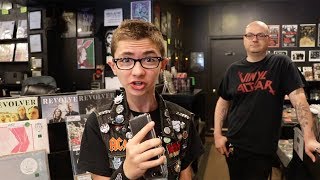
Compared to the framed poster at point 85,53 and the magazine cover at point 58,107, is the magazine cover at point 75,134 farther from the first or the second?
the framed poster at point 85,53

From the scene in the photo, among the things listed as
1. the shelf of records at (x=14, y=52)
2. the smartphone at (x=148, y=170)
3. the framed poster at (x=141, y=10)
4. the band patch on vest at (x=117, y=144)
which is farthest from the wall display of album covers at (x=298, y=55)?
the smartphone at (x=148, y=170)

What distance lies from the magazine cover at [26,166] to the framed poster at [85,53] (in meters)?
3.04

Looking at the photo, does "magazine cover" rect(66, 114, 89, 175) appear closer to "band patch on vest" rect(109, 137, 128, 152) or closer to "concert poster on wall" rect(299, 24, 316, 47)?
"band patch on vest" rect(109, 137, 128, 152)

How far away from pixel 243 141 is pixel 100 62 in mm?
2822

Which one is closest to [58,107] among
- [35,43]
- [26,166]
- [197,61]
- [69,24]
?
[26,166]

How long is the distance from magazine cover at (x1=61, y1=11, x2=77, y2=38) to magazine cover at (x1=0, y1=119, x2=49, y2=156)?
10.7 ft

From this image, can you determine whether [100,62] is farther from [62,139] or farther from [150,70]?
[150,70]

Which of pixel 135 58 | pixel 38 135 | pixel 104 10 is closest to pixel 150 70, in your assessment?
pixel 135 58

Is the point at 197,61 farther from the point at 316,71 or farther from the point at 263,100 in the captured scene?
the point at 263,100

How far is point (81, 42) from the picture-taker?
14.8ft

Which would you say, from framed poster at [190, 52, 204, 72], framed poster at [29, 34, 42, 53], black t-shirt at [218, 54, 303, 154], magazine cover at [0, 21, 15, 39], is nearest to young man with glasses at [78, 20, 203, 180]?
black t-shirt at [218, 54, 303, 154]

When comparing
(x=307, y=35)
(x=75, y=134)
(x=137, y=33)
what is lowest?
(x=75, y=134)

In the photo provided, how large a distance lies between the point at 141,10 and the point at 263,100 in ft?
7.69

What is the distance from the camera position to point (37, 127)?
5.15 ft
